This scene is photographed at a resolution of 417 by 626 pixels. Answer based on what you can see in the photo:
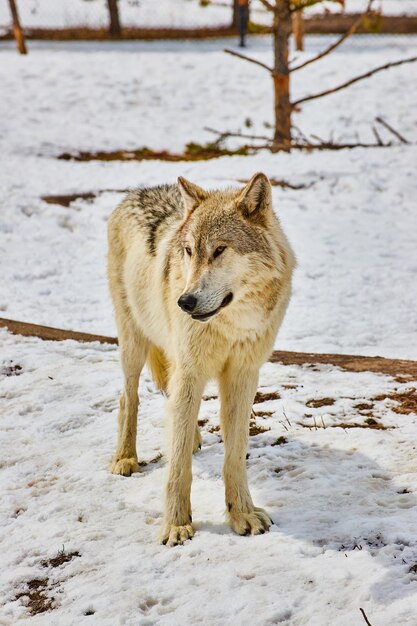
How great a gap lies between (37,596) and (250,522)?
112 centimetres

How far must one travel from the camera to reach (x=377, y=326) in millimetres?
8047

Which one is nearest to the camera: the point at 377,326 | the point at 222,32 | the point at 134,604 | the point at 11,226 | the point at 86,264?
the point at 134,604

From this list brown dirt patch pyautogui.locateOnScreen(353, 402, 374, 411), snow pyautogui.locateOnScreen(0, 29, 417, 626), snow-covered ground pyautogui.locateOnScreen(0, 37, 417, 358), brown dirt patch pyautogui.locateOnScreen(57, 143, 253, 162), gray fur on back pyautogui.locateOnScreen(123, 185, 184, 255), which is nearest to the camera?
snow pyautogui.locateOnScreen(0, 29, 417, 626)

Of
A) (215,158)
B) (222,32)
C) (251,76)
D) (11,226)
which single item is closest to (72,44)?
(222,32)

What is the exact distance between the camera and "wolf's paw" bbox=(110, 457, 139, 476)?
15.9 feet

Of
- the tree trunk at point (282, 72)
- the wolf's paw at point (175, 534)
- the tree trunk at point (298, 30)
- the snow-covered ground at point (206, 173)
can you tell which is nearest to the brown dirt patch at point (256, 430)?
the wolf's paw at point (175, 534)

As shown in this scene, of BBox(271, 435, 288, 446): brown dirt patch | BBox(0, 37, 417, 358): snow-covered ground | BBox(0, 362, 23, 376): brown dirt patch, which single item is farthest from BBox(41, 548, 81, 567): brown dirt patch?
BBox(0, 37, 417, 358): snow-covered ground

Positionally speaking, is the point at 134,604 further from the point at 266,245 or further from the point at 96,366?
the point at 96,366

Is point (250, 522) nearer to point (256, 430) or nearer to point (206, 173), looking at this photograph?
A: point (256, 430)

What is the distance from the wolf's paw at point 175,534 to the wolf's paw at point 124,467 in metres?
0.90

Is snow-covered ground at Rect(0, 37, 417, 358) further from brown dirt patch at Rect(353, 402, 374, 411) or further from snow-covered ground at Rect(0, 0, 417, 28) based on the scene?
snow-covered ground at Rect(0, 0, 417, 28)

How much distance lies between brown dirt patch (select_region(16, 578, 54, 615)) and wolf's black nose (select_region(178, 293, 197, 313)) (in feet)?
4.91

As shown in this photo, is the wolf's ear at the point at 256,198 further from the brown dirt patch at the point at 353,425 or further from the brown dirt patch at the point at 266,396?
the brown dirt patch at the point at 266,396

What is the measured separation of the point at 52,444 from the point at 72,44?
19458mm
